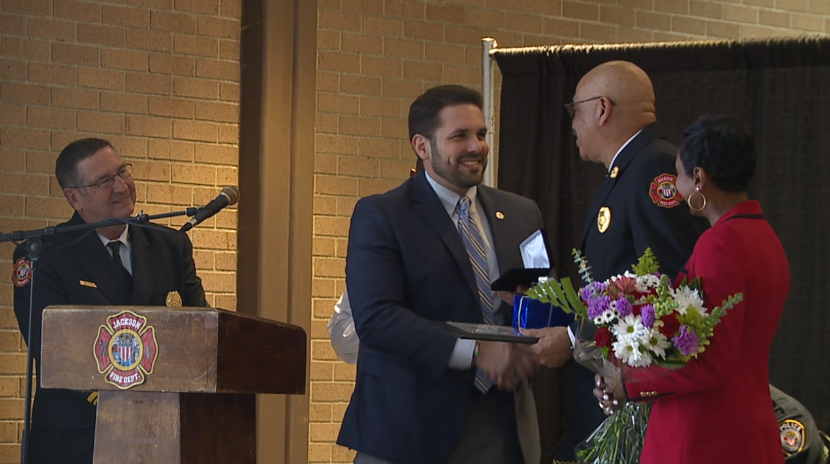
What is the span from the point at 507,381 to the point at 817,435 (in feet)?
3.91

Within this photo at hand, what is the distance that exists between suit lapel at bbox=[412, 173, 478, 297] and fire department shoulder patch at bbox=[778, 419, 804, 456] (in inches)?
45.7

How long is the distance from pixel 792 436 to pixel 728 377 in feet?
3.47

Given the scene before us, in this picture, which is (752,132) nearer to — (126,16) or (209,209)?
(209,209)

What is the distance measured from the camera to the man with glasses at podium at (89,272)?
10.8 ft

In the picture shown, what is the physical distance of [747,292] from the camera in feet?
7.80

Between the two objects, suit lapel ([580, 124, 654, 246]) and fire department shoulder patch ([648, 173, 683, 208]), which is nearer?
fire department shoulder patch ([648, 173, 683, 208])

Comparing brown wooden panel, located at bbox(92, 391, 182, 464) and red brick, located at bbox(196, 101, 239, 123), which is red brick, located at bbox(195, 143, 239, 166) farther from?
brown wooden panel, located at bbox(92, 391, 182, 464)

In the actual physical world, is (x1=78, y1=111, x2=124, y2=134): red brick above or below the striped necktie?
above

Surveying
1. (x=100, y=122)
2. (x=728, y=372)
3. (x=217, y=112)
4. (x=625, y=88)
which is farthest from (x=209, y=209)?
(x=217, y=112)

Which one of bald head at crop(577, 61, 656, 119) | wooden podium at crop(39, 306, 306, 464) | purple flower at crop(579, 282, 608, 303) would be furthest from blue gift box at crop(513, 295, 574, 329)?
wooden podium at crop(39, 306, 306, 464)

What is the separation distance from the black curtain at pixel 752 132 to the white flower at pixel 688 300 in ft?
7.61

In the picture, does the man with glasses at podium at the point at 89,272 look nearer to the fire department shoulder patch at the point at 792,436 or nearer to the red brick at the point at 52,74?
the red brick at the point at 52,74

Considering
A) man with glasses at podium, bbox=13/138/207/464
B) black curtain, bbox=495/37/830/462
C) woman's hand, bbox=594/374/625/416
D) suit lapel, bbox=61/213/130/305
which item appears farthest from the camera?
black curtain, bbox=495/37/830/462

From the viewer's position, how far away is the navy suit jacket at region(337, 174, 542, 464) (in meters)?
2.81
